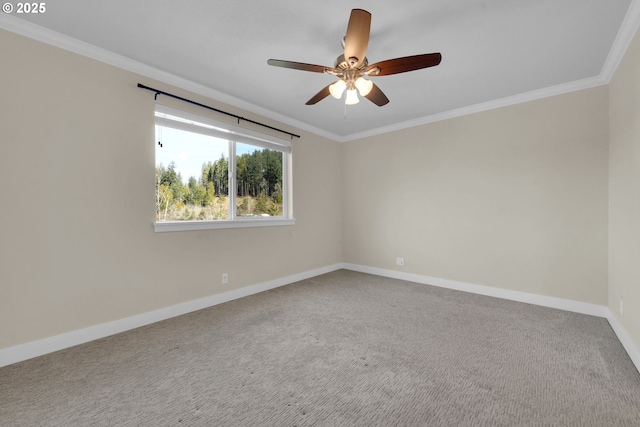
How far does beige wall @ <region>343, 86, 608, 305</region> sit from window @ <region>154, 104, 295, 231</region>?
1.68m

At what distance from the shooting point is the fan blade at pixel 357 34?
1554mm

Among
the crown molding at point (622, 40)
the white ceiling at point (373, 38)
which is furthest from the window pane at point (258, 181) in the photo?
the crown molding at point (622, 40)

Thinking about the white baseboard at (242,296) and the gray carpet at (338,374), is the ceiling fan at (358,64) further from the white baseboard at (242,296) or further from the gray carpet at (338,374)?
the white baseboard at (242,296)

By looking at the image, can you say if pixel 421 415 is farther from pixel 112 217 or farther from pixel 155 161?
pixel 155 161

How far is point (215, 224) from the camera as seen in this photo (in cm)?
321

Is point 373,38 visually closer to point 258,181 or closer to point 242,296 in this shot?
point 258,181

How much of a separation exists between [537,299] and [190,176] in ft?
14.0

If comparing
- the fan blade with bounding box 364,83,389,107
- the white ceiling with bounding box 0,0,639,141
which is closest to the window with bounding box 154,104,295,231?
the white ceiling with bounding box 0,0,639,141

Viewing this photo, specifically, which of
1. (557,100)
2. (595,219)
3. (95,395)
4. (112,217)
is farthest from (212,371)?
(557,100)

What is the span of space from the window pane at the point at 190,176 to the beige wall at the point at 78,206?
178 mm

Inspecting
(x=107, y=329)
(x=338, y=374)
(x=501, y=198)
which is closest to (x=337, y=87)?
(x=338, y=374)

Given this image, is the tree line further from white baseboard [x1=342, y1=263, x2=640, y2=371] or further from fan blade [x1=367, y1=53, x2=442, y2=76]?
white baseboard [x1=342, y1=263, x2=640, y2=371]

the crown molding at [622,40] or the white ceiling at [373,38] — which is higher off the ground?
the white ceiling at [373,38]

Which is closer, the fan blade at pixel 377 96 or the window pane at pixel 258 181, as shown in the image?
the fan blade at pixel 377 96
